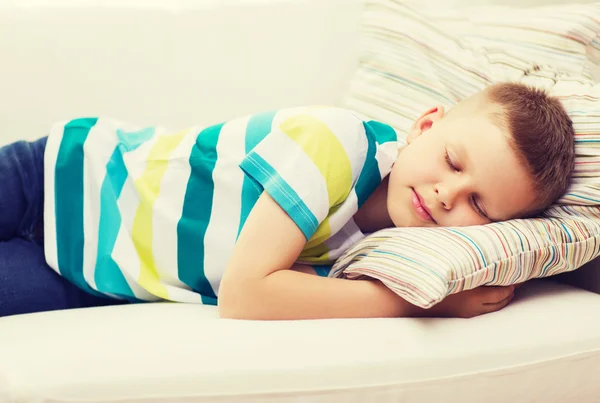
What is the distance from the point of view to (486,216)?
3.21 feet

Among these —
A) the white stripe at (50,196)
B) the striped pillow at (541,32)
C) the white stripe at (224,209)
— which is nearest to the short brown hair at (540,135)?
the striped pillow at (541,32)

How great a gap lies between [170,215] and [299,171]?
0.94 feet

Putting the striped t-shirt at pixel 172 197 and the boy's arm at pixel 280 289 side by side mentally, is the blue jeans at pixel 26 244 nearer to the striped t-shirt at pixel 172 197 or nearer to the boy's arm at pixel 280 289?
the striped t-shirt at pixel 172 197

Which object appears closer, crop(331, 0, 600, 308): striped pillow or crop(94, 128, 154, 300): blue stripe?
crop(331, 0, 600, 308): striped pillow

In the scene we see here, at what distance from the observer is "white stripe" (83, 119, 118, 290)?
109cm

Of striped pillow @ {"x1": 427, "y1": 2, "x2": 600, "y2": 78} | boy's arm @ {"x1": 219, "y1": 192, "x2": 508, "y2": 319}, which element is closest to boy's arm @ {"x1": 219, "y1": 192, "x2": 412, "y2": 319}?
boy's arm @ {"x1": 219, "y1": 192, "x2": 508, "y2": 319}

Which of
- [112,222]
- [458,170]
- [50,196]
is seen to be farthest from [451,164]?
[50,196]

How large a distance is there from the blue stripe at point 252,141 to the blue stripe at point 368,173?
0.16m

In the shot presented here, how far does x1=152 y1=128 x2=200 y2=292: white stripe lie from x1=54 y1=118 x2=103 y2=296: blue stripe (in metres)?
0.13

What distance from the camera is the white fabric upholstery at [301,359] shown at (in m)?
0.66

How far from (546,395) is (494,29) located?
824mm

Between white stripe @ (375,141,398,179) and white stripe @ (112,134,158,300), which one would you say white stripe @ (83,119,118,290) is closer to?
white stripe @ (112,134,158,300)

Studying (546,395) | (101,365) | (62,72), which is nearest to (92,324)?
(101,365)

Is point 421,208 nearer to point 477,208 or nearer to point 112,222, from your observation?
point 477,208
